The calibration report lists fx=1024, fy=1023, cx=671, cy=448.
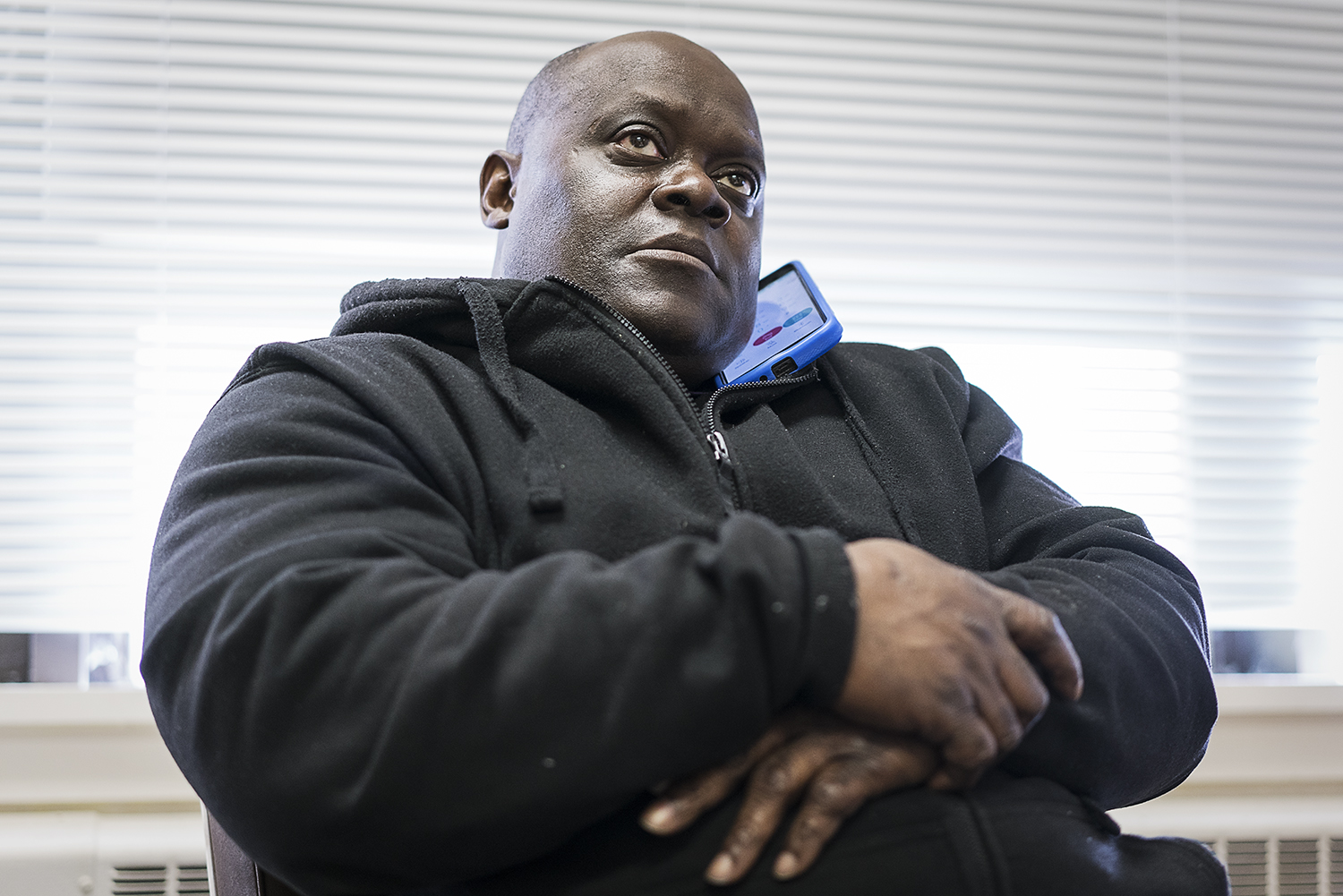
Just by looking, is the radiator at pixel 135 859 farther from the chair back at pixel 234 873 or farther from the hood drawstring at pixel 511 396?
the hood drawstring at pixel 511 396

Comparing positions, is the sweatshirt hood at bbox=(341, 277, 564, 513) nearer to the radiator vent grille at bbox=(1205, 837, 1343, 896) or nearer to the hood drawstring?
the hood drawstring

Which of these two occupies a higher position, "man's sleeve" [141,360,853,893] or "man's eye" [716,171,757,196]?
"man's eye" [716,171,757,196]

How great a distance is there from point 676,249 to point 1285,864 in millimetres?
1328

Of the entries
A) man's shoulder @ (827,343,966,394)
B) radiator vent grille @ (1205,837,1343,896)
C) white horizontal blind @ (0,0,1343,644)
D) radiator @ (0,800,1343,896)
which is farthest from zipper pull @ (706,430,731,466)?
radiator vent grille @ (1205,837,1343,896)

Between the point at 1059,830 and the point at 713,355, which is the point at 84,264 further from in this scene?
the point at 1059,830

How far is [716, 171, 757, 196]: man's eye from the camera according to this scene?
1.29 m

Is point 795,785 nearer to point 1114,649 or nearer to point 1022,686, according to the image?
point 1022,686

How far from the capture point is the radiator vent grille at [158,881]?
1.33 m

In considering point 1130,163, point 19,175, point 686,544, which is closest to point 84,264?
point 19,175

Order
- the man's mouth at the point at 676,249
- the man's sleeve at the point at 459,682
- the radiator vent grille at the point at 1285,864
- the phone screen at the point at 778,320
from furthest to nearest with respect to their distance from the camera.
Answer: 1. the radiator vent grille at the point at 1285,864
2. the phone screen at the point at 778,320
3. the man's mouth at the point at 676,249
4. the man's sleeve at the point at 459,682

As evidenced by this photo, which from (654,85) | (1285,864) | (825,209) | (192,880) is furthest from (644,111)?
(1285,864)

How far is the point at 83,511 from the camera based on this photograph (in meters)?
1.52

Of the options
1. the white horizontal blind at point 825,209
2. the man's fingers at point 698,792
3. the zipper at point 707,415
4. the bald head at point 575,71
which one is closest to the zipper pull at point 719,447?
the zipper at point 707,415

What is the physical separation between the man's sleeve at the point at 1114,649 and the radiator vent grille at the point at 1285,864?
2.59 ft
